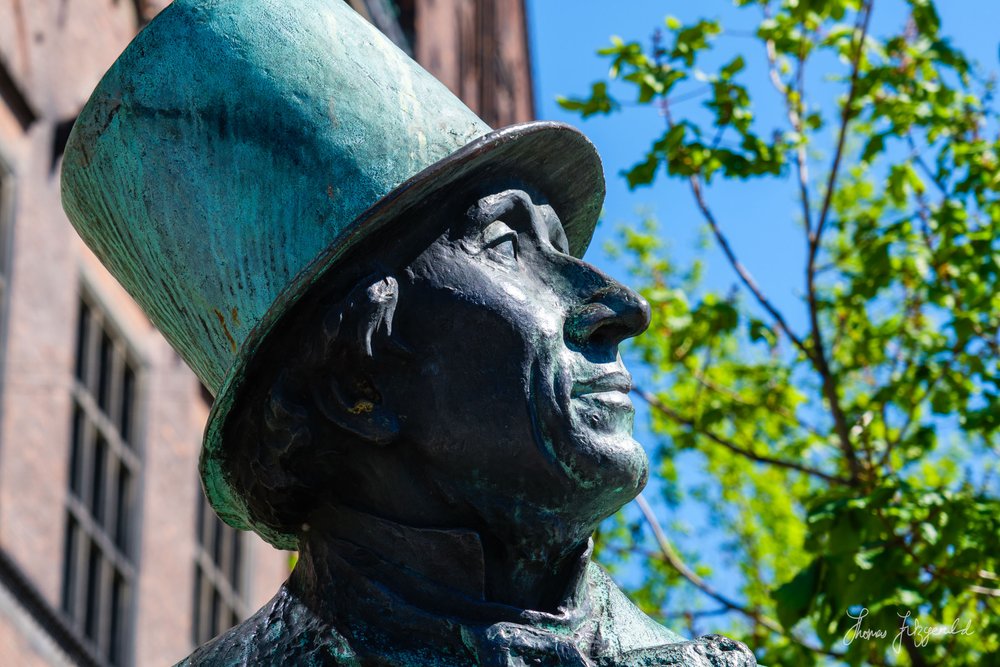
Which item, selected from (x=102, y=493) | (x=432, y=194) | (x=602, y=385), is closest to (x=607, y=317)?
(x=602, y=385)

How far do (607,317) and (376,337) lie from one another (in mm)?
417

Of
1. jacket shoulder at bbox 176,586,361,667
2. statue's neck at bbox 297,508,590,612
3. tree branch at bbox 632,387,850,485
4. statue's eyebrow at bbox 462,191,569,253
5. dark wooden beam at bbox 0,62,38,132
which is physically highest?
dark wooden beam at bbox 0,62,38,132

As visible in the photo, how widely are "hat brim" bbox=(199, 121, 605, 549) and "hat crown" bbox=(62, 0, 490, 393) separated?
70 millimetres

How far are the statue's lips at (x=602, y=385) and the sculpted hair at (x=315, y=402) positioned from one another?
0.35 metres

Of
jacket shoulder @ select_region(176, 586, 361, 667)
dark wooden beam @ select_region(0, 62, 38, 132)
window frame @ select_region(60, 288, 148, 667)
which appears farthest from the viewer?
window frame @ select_region(60, 288, 148, 667)

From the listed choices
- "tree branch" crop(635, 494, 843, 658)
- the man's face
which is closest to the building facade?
"tree branch" crop(635, 494, 843, 658)

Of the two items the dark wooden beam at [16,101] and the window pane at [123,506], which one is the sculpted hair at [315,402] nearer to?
the dark wooden beam at [16,101]

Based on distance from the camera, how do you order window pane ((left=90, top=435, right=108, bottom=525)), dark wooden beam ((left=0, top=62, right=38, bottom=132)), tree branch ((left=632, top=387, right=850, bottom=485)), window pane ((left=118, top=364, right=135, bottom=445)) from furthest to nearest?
1. window pane ((left=118, top=364, right=135, bottom=445))
2. window pane ((left=90, top=435, right=108, bottom=525))
3. dark wooden beam ((left=0, top=62, right=38, bottom=132))
4. tree branch ((left=632, top=387, right=850, bottom=485))

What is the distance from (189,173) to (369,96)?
0.36 metres

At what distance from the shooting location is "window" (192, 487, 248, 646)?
54.6 ft

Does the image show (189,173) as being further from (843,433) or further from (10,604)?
(10,604)

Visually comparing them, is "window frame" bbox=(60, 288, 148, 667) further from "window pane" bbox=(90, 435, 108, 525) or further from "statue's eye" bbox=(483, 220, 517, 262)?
"statue's eye" bbox=(483, 220, 517, 262)

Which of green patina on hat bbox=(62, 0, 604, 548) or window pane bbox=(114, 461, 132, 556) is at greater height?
window pane bbox=(114, 461, 132, 556)

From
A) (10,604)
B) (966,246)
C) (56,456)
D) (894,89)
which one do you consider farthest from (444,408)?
(56,456)
